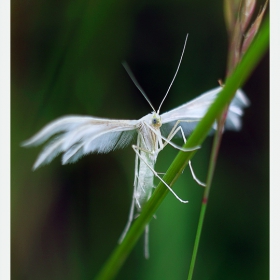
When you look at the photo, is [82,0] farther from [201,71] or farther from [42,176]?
[42,176]

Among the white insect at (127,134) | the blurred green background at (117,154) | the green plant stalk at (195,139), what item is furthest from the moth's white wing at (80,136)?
the blurred green background at (117,154)

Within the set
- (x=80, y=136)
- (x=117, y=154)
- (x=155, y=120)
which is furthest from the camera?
(x=117, y=154)

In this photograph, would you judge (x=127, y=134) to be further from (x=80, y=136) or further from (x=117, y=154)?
(x=117, y=154)

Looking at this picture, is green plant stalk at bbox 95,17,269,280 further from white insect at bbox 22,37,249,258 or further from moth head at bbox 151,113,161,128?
moth head at bbox 151,113,161,128

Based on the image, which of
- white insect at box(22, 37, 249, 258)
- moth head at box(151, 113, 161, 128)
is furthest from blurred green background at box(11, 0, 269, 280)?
moth head at box(151, 113, 161, 128)

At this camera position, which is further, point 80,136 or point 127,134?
point 127,134

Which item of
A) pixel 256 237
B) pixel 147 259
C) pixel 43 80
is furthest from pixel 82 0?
pixel 256 237

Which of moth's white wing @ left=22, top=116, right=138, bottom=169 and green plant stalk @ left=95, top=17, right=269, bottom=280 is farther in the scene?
moth's white wing @ left=22, top=116, right=138, bottom=169

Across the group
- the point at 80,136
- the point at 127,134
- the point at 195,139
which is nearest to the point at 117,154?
the point at 127,134

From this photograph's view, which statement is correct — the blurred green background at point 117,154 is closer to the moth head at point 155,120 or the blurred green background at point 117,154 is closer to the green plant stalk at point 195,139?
the moth head at point 155,120
